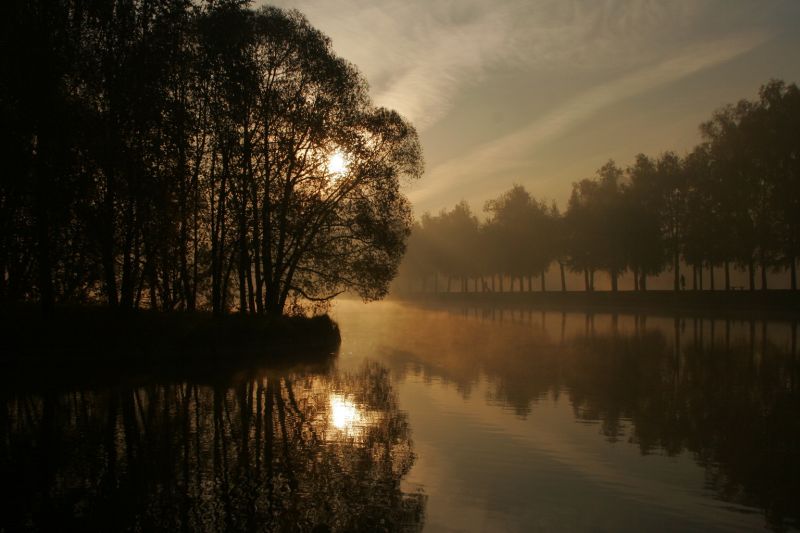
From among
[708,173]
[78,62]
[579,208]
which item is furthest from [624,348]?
[579,208]

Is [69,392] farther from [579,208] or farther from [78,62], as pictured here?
[579,208]

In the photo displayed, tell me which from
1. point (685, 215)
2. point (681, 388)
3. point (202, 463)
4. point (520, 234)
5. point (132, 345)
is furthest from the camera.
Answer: point (520, 234)

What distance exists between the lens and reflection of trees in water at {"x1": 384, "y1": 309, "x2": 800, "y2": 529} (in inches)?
431

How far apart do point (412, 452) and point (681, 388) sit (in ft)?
36.2

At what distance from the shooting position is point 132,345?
2550cm

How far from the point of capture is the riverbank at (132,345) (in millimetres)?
22484

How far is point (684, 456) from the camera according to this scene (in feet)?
38.3

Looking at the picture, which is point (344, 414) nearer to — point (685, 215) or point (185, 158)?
point (185, 158)

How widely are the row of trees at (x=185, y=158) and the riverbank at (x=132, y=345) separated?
1.18 meters

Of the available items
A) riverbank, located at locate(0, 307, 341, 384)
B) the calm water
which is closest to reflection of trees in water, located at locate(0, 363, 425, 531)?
the calm water

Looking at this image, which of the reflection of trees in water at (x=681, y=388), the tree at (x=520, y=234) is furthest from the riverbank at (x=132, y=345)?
the tree at (x=520, y=234)

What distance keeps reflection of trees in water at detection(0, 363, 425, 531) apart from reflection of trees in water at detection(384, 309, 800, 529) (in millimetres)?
4902

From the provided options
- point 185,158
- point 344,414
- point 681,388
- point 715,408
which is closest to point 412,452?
point 344,414

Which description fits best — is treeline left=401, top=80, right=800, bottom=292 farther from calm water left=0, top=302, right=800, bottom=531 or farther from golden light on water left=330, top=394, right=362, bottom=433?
golden light on water left=330, top=394, right=362, bottom=433
